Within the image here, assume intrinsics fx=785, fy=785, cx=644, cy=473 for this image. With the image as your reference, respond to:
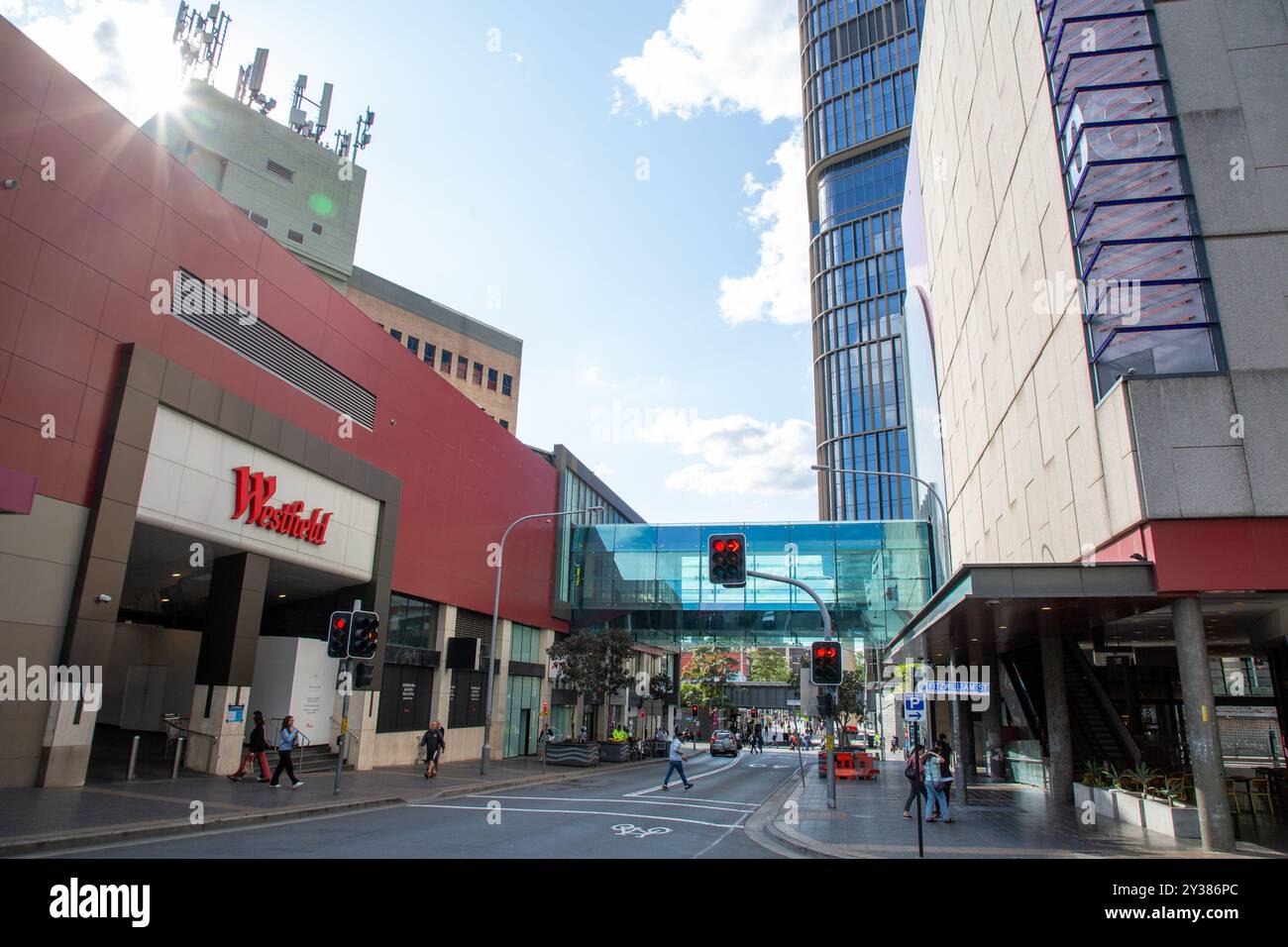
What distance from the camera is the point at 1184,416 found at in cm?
1437

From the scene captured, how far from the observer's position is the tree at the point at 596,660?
39.7m

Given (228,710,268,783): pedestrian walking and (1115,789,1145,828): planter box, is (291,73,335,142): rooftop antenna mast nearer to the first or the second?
(228,710,268,783): pedestrian walking

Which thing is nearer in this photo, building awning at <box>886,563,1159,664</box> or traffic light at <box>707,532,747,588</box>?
building awning at <box>886,563,1159,664</box>

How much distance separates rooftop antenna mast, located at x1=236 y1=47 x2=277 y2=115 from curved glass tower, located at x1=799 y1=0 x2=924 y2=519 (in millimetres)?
68120

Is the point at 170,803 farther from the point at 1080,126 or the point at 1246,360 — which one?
the point at 1080,126

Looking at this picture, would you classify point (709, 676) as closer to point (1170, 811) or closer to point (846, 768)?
point (846, 768)

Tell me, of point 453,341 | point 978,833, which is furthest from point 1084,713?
point 453,341

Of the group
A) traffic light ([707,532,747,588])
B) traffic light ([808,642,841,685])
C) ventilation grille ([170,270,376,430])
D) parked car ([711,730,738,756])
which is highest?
ventilation grille ([170,270,376,430])

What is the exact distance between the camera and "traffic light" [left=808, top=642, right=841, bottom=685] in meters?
18.6

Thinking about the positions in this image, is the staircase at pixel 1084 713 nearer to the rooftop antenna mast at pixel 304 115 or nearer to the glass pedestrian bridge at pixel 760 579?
the glass pedestrian bridge at pixel 760 579

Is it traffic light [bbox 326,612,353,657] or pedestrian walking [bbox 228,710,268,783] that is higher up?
traffic light [bbox 326,612,353,657]

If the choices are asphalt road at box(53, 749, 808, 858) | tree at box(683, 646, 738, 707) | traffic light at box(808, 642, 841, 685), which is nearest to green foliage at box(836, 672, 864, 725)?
tree at box(683, 646, 738, 707)

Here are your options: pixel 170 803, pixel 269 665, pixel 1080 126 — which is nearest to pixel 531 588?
pixel 269 665
